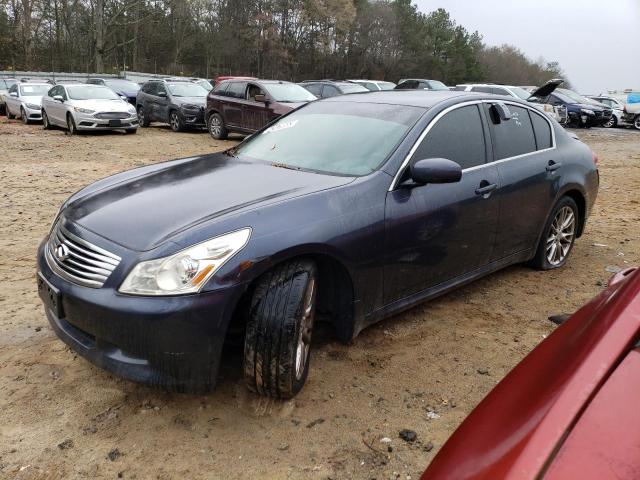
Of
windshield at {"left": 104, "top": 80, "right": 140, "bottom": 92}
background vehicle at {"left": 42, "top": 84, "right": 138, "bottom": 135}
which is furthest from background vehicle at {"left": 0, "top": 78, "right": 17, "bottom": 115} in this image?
background vehicle at {"left": 42, "top": 84, "right": 138, "bottom": 135}

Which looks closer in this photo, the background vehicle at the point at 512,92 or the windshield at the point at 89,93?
the windshield at the point at 89,93

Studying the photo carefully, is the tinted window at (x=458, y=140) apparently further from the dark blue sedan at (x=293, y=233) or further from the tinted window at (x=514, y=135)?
the tinted window at (x=514, y=135)

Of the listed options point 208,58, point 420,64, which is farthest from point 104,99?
point 420,64

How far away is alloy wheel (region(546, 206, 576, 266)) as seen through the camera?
4.79 meters

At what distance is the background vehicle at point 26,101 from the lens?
59.0ft

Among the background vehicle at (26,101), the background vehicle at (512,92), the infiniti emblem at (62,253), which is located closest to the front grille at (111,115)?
the background vehicle at (26,101)

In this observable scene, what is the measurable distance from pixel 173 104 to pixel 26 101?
18.7 feet

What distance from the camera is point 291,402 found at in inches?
113

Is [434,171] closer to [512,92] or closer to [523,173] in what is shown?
[523,173]

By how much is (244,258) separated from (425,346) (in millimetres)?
1520

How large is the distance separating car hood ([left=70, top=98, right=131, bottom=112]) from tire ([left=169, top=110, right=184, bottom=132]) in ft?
4.77

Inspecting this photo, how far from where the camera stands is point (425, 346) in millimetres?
3512

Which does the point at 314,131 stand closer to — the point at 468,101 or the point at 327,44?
the point at 468,101

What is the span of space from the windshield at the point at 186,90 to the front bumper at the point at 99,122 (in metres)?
2.10
